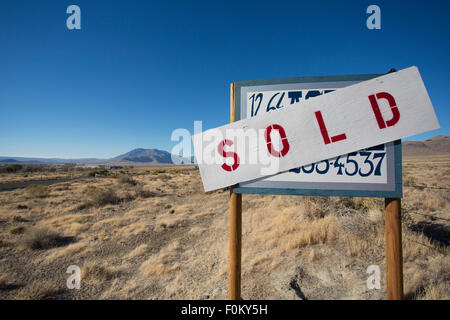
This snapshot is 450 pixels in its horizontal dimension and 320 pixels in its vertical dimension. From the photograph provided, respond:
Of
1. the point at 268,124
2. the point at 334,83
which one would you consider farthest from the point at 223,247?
the point at 334,83

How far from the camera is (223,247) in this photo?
16.5 ft

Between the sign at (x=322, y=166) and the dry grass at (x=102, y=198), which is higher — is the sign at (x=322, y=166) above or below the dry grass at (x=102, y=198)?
above

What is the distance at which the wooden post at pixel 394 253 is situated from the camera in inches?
67.9

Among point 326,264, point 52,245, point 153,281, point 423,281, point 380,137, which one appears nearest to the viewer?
point 380,137

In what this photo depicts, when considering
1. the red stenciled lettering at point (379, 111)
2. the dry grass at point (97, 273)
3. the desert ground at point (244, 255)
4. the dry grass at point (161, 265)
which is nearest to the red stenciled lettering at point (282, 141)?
the red stenciled lettering at point (379, 111)

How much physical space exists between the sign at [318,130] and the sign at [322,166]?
9 centimetres

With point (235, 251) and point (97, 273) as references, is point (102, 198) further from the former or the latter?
point (235, 251)

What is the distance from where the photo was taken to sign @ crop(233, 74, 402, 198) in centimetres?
177

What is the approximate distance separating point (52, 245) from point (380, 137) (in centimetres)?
864

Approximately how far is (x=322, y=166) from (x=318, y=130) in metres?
0.36

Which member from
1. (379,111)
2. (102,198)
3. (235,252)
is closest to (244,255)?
(235,252)

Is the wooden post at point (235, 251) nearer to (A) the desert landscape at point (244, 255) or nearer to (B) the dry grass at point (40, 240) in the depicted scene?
(A) the desert landscape at point (244, 255)

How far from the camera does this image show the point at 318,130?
1.82 meters
